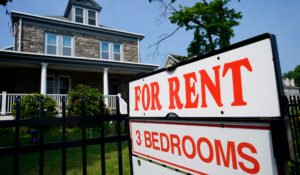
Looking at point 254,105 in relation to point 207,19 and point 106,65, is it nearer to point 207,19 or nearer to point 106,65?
point 207,19

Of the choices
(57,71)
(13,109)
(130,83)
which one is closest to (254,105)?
(130,83)

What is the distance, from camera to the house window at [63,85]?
13000 mm

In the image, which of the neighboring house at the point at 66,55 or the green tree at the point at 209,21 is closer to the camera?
the green tree at the point at 209,21

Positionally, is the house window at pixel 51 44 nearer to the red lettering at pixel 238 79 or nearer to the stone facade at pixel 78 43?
the stone facade at pixel 78 43

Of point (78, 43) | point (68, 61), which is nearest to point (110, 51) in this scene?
point (78, 43)

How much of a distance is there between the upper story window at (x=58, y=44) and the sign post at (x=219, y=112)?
14019 mm

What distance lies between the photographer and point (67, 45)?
1369 cm

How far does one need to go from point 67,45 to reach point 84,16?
3834 mm

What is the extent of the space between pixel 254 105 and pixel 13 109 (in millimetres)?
11485

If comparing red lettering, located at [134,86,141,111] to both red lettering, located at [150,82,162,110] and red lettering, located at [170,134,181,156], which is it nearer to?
red lettering, located at [150,82,162,110]

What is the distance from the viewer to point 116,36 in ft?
52.0

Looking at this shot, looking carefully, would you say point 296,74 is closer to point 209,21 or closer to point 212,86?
point 209,21

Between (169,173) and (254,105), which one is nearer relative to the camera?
(254,105)

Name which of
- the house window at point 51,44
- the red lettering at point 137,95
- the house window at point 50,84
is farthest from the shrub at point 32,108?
the red lettering at point 137,95
